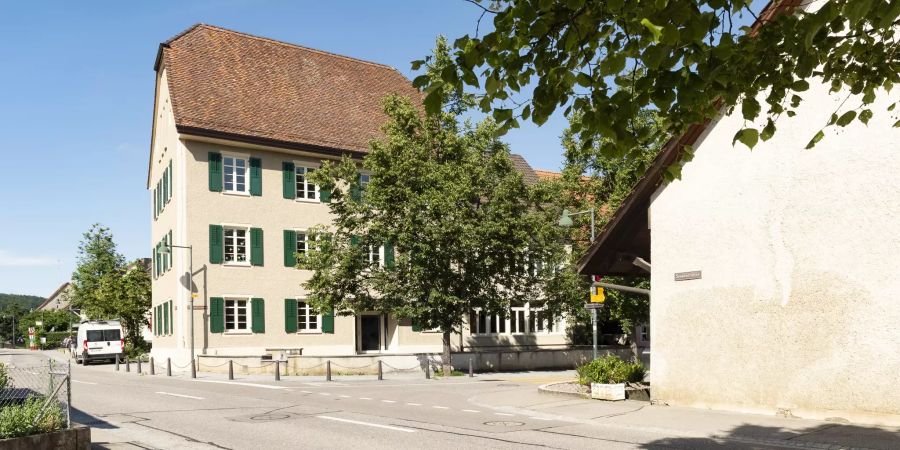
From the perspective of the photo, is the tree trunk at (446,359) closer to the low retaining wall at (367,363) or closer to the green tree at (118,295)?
the low retaining wall at (367,363)

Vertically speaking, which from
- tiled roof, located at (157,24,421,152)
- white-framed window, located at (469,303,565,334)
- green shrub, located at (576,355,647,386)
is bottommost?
white-framed window, located at (469,303,565,334)

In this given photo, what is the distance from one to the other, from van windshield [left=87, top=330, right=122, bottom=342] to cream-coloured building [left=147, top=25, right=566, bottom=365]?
9.92 feet

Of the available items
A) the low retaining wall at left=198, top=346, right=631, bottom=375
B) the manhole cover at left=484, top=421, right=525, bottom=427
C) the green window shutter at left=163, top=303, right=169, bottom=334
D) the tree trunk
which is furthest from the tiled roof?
the manhole cover at left=484, top=421, right=525, bottom=427

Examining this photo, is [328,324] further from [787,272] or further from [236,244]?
[787,272]

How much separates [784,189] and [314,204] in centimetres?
2712

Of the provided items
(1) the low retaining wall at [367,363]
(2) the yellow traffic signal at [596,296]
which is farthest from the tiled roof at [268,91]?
(2) the yellow traffic signal at [596,296]

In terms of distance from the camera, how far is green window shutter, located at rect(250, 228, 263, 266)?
3638cm

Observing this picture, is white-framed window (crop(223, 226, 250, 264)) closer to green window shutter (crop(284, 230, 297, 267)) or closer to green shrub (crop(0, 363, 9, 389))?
green window shutter (crop(284, 230, 297, 267))

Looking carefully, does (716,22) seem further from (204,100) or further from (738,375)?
(204,100)

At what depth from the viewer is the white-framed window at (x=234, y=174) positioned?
36062mm

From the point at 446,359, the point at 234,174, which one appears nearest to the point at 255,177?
the point at 234,174

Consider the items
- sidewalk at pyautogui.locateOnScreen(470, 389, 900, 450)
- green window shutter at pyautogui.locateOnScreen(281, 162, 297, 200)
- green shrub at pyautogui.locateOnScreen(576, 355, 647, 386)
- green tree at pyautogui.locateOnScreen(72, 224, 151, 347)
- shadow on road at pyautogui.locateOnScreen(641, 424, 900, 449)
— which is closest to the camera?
shadow on road at pyautogui.locateOnScreen(641, 424, 900, 449)

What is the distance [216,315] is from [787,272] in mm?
25908

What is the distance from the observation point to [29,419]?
33.6 ft
